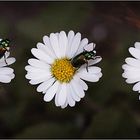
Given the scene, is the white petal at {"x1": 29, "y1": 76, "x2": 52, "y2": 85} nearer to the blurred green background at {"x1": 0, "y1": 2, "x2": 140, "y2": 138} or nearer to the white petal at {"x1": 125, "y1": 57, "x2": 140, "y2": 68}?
the white petal at {"x1": 125, "y1": 57, "x2": 140, "y2": 68}

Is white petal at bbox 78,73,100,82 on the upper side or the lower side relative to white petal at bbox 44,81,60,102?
upper

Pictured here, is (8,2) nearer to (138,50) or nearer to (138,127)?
(138,127)

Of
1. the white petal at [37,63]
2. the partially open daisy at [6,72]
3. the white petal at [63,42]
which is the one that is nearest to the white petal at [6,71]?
the partially open daisy at [6,72]

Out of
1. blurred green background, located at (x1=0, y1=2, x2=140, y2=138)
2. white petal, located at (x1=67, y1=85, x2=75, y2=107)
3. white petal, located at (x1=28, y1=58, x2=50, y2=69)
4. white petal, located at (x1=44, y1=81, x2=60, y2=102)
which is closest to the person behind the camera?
white petal, located at (x1=67, y1=85, x2=75, y2=107)

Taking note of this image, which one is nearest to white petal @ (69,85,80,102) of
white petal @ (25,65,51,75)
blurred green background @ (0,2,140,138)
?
white petal @ (25,65,51,75)

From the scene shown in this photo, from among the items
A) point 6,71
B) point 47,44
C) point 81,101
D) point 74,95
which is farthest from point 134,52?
point 81,101

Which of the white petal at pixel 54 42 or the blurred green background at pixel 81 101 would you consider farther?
the blurred green background at pixel 81 101

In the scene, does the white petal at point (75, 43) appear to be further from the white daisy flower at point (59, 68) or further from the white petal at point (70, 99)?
the white petal at point (70, 99)

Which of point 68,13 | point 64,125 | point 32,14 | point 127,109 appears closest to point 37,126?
point 64,125
